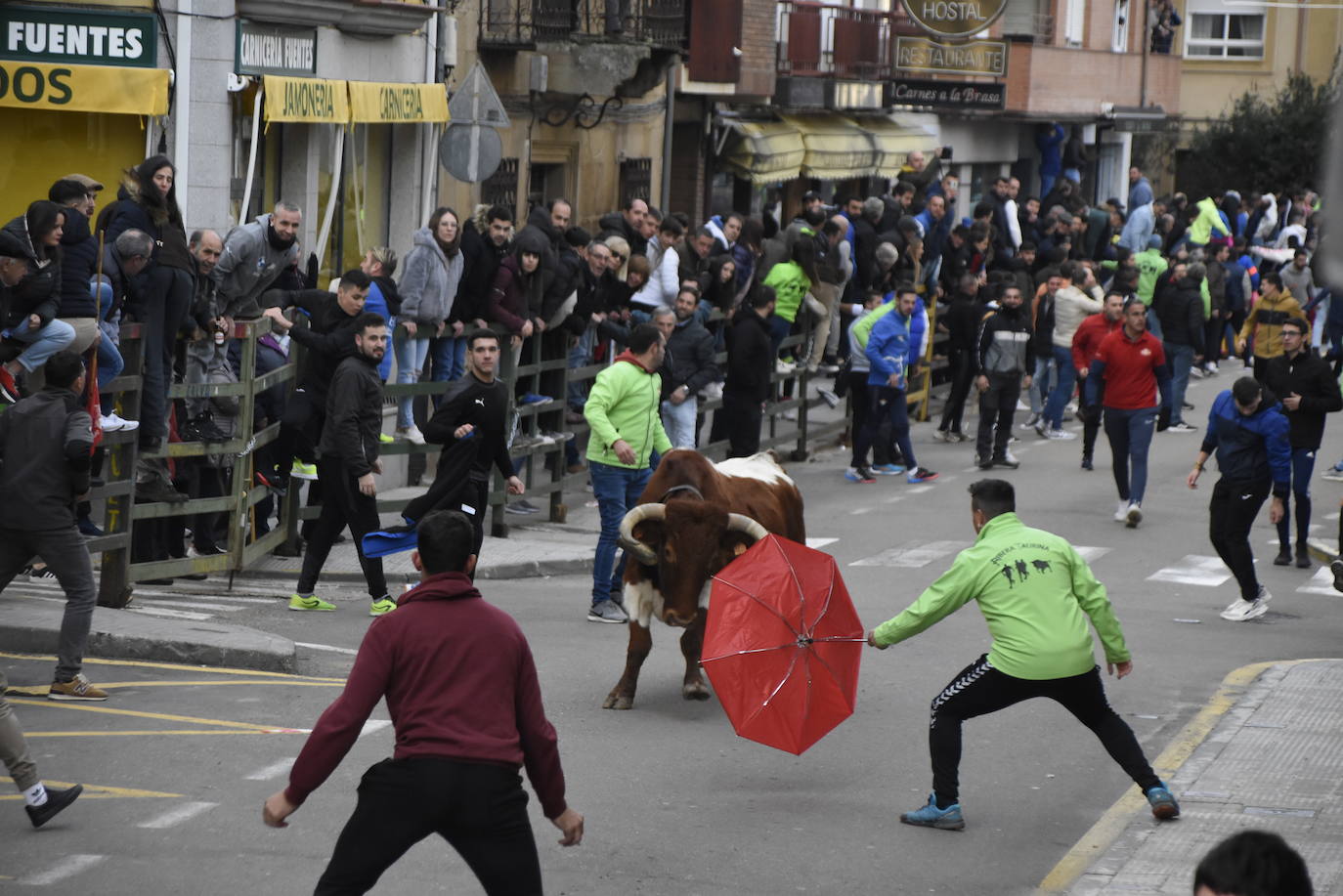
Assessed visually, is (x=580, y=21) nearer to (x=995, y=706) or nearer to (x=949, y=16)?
(x=949, y=16)

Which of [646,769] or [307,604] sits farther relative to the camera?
[307,604]

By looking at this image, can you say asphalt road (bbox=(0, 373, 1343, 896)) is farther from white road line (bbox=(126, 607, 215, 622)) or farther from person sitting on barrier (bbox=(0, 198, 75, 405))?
person sitting on barrier (bbox=(0, 198, 75, 405))

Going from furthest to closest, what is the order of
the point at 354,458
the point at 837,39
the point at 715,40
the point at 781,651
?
the point at 837,39 → the point at 715,40 → the point at 354,458 → the point at 781,651

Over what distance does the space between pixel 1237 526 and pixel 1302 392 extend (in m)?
2.45

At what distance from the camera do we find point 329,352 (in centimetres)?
1414

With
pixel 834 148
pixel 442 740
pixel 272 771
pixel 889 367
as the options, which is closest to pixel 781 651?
pixel 272 771

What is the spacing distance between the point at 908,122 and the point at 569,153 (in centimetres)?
1418

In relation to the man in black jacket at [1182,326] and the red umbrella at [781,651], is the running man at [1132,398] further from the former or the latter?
the red umbrella at [781,651]

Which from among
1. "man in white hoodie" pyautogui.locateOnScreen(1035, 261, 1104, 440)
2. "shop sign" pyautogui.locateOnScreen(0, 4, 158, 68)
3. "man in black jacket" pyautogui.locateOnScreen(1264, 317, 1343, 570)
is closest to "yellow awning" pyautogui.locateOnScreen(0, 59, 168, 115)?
"shop sign" pyautogui.locateOnScreen(0, 4, 158, 68)

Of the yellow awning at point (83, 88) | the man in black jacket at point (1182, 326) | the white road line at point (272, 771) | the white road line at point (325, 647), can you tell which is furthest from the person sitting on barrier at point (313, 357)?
the man in black jacket at point (1182, 326)

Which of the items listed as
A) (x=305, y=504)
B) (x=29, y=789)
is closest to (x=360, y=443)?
(x=305, y=504)

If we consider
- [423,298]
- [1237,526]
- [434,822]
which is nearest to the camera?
[434,822]

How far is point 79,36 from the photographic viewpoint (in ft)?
54.3

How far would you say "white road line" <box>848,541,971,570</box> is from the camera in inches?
663
